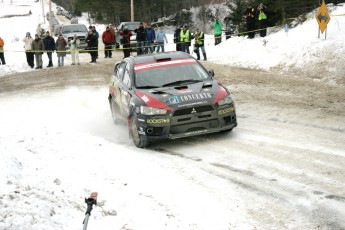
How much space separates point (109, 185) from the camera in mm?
6422

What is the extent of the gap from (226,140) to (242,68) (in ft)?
37.3

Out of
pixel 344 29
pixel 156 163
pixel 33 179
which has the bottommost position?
pixel 156 163

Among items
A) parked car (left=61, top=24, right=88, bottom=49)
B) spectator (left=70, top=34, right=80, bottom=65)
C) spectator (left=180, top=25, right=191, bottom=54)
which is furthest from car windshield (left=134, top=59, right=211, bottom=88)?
parked car (left=61, top=24, right=88, bottom=49)

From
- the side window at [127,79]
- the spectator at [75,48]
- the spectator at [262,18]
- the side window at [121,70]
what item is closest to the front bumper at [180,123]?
the side window at [127,79]

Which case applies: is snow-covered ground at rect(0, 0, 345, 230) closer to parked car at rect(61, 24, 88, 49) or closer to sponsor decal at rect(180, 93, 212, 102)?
sponsor decal at rect(180, 93, 212, 102)

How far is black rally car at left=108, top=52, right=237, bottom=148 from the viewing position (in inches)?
352

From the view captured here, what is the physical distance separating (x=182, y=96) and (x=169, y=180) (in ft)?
8.45

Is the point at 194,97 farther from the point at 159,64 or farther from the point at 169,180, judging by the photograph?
the point at 169,180

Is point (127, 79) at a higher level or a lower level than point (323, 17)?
lower

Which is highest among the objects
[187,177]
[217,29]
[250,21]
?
[250,21]

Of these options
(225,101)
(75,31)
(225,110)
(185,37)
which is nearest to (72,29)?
(75,31)

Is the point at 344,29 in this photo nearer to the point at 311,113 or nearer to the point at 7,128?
the point at 311,113

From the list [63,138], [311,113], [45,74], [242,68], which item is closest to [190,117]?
[63,138]

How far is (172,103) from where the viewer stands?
8953mm
